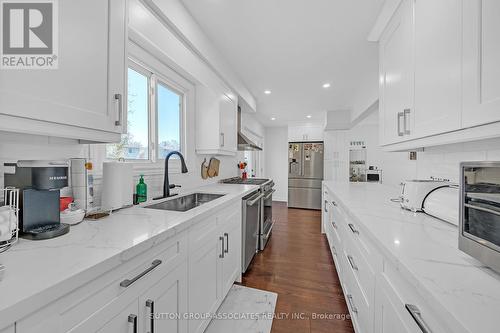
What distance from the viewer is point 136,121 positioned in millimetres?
1676

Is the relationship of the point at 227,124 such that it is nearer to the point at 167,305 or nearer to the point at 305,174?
the point at 167,305

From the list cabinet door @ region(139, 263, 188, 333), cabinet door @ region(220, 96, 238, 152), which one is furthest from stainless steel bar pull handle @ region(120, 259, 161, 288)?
cabinet door @ region(220, 96, 238, 152)

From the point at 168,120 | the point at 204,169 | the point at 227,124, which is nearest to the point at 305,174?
the point at 227,124

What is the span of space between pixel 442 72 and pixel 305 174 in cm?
499

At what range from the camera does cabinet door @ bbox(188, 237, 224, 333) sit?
1203 mm

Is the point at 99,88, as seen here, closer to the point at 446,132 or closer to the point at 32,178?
the point at 32,178

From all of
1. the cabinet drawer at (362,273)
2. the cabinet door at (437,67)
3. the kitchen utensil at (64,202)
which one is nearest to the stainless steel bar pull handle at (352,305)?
the cabinet drawer at (362,273)

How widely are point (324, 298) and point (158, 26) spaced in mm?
2665

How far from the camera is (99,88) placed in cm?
97

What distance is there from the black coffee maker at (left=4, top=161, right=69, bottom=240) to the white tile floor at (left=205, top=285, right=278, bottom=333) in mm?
1256

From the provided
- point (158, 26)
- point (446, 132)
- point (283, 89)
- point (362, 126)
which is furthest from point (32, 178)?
point (362, 126)

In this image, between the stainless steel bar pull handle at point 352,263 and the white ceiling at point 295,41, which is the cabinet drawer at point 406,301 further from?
the white ceiling at point 295,41

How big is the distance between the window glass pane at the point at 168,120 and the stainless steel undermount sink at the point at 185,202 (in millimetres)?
456

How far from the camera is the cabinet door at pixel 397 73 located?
134cm
